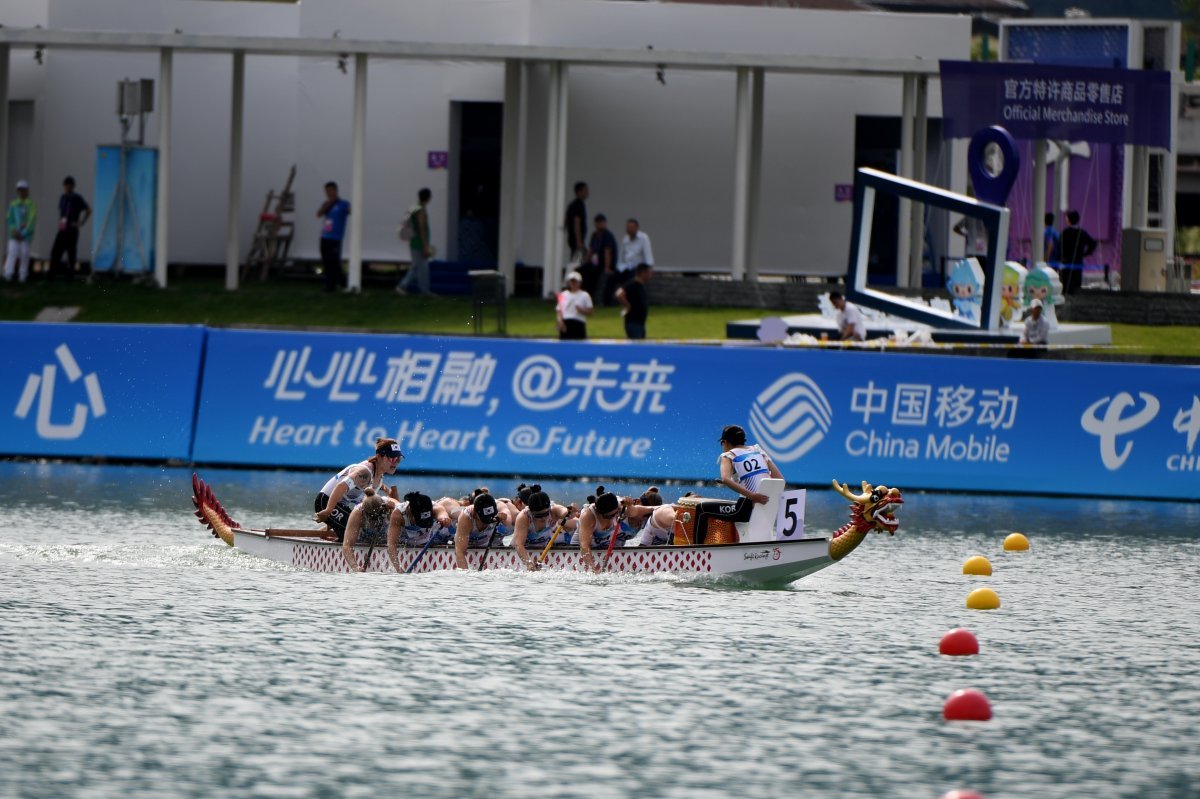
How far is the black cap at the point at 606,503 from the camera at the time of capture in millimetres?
18922

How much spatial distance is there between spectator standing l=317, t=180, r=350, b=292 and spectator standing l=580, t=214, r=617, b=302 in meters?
5.03

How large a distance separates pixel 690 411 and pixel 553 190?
451 inches

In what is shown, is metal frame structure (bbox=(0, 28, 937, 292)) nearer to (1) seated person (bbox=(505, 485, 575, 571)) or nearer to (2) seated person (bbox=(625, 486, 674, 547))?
(2) seated person (bbox=(625, 486, 674, 547))

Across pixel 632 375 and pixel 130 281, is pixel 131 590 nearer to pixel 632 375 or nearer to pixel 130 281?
pixel 632 375

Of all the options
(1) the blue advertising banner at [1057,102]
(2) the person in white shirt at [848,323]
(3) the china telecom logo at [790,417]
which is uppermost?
(1) the blue advertising banner at [1057,102]

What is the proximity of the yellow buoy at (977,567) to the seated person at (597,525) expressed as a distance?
3.92 metres

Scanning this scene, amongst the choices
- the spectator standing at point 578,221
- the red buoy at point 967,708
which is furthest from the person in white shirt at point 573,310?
the red buoy at point 967,708

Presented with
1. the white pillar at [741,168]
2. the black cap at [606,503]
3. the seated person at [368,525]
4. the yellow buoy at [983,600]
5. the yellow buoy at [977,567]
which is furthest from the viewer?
the white pillar at [741,168]

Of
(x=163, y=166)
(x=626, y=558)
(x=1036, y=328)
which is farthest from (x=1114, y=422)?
(x=163, y=166)

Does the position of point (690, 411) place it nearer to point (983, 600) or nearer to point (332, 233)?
point (983, 600)

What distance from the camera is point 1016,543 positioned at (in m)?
22.1

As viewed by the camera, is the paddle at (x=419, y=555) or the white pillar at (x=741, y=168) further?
the white pillar at (x=741, y=168)

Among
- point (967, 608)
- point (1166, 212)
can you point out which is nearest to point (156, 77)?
point (1166, 212)

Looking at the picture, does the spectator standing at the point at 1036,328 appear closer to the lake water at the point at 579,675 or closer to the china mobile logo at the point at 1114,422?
the china mobile logo at the point at 1114,422
